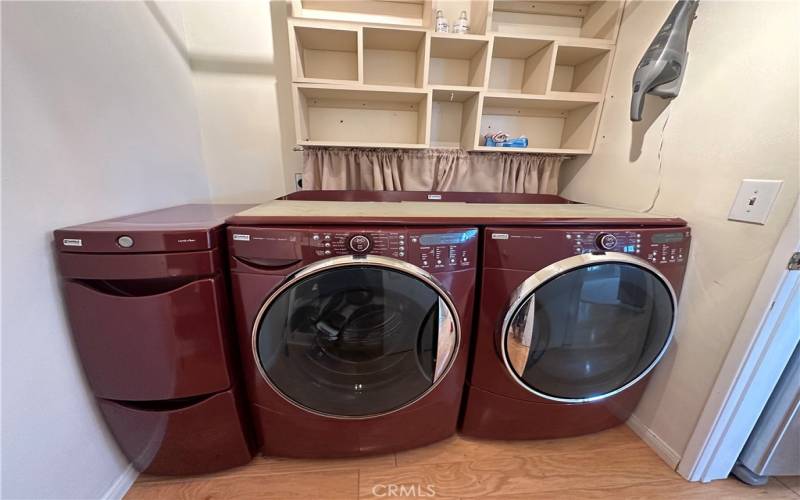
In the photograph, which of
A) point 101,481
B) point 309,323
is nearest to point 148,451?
point 101,481

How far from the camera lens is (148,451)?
90cm

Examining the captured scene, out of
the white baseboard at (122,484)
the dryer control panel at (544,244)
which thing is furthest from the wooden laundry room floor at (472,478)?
the dryer control panel at (544,244)

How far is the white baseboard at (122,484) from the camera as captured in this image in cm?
88

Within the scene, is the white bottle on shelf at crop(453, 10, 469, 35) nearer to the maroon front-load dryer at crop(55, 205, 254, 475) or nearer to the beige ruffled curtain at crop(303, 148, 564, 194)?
the beige ruffled curtain at crop(303, 148, 564, 194)

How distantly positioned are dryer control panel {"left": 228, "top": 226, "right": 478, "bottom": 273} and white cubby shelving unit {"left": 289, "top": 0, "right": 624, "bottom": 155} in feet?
2.32

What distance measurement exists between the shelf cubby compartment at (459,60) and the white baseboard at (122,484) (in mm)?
2004

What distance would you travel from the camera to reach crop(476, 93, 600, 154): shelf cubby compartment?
1398 millimetres

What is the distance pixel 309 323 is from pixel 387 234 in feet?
1.18

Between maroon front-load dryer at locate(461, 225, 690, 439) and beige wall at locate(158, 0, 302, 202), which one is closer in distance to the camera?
maroon front-load dryer at locate(461, 225, 690, 439)

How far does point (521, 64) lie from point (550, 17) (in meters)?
0.25

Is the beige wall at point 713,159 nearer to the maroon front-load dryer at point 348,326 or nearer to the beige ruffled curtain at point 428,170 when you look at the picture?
the beige ruffled curtain at point 428,170

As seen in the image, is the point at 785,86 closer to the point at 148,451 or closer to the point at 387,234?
the point at 387,234

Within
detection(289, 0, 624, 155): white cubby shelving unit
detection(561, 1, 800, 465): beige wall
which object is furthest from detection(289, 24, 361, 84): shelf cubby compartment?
detection(561, 1, 800, 465): beige wall

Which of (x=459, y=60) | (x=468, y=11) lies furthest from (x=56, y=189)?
(x=468, y=11)
